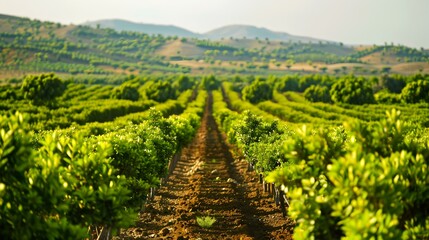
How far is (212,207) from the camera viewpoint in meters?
28.7

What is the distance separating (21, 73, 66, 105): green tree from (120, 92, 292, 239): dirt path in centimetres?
6006

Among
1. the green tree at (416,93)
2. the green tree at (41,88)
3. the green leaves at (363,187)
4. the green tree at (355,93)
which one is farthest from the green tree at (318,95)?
the green leaves at (363,187)

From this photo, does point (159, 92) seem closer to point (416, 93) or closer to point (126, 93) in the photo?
point (126, 93)

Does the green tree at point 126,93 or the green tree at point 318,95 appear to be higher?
the green tree at point 318,95

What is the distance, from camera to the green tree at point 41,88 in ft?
310

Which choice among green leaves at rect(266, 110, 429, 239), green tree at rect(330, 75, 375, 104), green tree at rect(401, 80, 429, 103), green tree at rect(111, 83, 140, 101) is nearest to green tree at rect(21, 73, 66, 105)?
green tree at rect(111, 83, 140, 101)

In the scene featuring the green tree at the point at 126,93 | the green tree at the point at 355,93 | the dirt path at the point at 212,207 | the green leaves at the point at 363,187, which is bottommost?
the green tree at the point at 126,93

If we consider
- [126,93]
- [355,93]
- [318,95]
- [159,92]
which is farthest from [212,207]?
[318,95]

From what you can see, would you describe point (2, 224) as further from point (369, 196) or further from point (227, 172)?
point (227, 172)

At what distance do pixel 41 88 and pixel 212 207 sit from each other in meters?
77.9

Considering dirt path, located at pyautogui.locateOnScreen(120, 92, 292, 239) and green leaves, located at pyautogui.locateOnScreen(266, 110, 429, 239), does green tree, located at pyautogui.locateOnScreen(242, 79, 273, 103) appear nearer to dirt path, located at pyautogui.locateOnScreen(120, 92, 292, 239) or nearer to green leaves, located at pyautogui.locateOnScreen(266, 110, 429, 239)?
dirt path, located at pyautogui.locateOnScreen(120, 92, 292, 239)

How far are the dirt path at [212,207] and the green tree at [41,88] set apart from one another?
60.1m

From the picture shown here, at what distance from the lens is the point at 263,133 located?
112 ft

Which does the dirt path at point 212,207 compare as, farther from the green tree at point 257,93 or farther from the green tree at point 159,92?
the green tree at point 257,93
